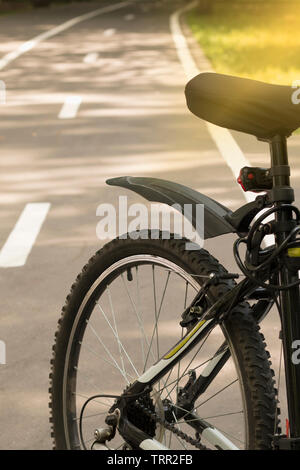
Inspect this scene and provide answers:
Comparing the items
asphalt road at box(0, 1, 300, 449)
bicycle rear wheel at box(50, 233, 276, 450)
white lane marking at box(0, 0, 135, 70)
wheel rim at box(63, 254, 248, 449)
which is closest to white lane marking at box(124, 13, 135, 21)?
white lane marking at box(0, 0, 135, 70)

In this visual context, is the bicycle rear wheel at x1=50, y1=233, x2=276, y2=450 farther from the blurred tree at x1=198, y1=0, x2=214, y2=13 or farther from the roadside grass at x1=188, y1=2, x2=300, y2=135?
the blurred tree at x1=198, y1=0, x2=214, y2=13

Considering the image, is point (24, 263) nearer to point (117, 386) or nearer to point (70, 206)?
point (70, 206)

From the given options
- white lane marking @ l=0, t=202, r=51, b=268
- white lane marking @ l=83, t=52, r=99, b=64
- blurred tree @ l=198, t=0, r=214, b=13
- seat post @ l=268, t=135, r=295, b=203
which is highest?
blurred tree @ l=198, t=0, r=214, b=13

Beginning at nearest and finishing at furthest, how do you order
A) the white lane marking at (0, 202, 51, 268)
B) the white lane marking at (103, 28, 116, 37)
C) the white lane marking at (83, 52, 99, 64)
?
the white lane marking at (0, 202, 51, 268)
the white lane marking at (83, 52, 99, 64)
the white lane marking at (103, 28, 116, 37)

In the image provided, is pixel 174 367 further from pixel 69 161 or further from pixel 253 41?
pixel 253 41

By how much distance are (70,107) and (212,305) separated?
1168cm

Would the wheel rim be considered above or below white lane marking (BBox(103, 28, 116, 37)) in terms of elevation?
below

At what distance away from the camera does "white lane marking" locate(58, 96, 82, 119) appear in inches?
548

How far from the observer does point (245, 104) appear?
3004 mm

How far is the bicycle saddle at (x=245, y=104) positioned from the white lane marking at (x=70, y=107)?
422 inches

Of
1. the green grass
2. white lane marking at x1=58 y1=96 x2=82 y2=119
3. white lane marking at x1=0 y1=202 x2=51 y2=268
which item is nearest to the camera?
white lane marking at x1=0 y1=202 x2=51 y2=268

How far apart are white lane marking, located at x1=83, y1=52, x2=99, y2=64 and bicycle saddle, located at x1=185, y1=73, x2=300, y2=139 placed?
17606mm

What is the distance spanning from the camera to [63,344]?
3.66 metres

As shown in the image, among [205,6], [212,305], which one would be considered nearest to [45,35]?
[205,6]
